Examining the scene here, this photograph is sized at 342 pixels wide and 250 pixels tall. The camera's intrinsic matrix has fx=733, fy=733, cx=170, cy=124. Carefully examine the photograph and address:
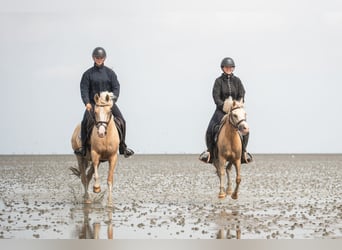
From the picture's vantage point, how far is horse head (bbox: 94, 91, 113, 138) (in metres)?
13.8

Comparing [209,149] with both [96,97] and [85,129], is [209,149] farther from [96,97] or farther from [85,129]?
[96,97]

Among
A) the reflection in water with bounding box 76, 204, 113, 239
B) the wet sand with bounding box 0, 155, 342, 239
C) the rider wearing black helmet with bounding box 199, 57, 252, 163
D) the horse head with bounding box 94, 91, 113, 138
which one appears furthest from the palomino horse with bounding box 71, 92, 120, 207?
the rider wearing black helmet with bounding box 199, 57, 252, 163

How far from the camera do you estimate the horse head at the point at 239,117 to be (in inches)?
540

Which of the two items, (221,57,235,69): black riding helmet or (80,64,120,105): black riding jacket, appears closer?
(80,64,120,105): black riding jacket

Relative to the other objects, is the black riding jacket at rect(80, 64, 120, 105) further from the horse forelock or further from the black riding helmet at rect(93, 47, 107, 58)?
the horse forelock

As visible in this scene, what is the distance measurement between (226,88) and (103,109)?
2.69 metres

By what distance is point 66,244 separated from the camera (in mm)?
9922

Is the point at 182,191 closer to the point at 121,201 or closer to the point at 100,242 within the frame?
the point at 121,201

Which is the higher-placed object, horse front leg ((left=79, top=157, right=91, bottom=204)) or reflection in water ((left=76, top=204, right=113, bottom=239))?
horse front leg ((left=79, top=157, right=91, bottom=204))

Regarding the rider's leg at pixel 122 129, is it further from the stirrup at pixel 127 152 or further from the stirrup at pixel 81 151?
the stirrup at pixel 81 151

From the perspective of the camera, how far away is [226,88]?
15.0 m

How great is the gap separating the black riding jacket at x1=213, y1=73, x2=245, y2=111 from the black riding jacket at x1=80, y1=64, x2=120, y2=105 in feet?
6.62

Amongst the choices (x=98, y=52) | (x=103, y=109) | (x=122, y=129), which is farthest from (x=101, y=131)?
(x=98, y=52)

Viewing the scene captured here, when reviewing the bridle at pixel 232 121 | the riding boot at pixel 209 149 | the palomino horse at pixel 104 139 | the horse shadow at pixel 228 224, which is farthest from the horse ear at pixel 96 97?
the horse shadow at pixel 228 224
